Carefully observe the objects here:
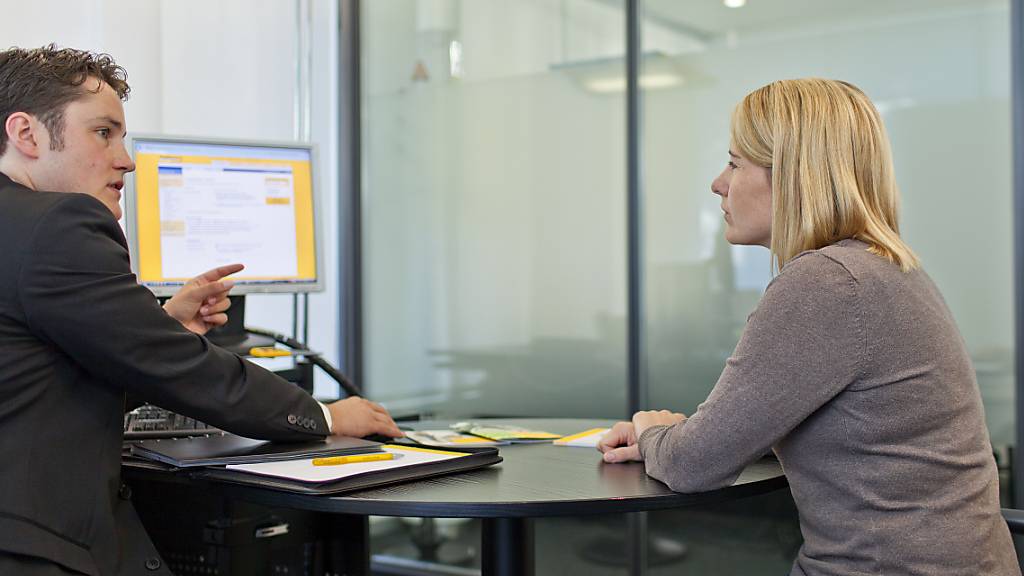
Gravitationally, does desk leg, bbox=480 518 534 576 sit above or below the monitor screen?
below

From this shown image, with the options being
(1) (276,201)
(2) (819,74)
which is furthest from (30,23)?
(2) (819,74)

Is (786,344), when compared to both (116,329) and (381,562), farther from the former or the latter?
(381,562)

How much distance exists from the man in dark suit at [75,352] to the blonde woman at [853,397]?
758 millimetres

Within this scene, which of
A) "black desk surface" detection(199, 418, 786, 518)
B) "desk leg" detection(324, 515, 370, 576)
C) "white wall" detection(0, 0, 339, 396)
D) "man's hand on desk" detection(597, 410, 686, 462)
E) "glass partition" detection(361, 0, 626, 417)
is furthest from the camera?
"glass partition" detection(361, 0, 626, 417)

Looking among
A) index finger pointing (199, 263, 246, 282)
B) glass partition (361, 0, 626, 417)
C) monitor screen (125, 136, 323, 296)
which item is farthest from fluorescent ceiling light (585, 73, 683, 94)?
index finger pointing (199, 263, 246, 282)

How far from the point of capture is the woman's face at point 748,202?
1593 millimetres

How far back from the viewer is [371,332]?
4020 mm

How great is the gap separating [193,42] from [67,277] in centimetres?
227

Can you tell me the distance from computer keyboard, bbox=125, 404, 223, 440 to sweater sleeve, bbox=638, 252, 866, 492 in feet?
3.19

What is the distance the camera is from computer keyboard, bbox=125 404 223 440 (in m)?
1.93

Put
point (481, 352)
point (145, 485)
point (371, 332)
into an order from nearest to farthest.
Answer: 1. point (145, 485)
2. point (481, 352)
3. point (371, 332)

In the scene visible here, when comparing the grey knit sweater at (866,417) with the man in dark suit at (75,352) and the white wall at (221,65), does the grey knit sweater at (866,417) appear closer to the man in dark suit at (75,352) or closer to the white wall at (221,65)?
the man in dark suit at (75,352)

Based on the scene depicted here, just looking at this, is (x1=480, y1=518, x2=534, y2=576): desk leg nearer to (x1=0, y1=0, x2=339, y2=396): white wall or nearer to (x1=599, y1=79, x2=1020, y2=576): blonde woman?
(x1=599, y1=79, x2=1020, y2=576): blonde woman

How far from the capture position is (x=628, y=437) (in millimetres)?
1788
